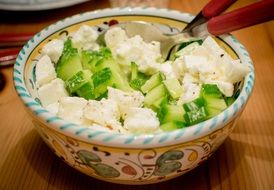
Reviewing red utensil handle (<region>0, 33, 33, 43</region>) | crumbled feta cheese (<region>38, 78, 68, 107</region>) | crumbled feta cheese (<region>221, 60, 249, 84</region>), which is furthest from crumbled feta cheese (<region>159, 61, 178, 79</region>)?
red utensil handle (<region>0, 33, 33, 43</region>)

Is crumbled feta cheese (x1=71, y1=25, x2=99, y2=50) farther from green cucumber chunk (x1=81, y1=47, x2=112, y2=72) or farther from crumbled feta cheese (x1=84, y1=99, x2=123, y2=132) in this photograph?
crumbled feta cheese (x1=84, y1=99, x2=123, y2=132)

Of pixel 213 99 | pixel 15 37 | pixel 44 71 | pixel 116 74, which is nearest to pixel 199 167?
pixel 213 99

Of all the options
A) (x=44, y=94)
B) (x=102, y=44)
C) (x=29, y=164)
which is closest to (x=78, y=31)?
(x=102, y=44)

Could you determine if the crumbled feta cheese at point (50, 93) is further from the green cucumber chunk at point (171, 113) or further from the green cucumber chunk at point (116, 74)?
the green cucumber chunk at point (171, 113)

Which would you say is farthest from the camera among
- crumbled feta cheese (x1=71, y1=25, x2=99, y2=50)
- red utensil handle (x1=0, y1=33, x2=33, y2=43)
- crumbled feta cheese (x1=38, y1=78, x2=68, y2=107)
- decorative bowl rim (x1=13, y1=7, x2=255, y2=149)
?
red utensil handle (x1=0, y1=33, x2=33, y2=43)

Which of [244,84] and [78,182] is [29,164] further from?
[244,84]

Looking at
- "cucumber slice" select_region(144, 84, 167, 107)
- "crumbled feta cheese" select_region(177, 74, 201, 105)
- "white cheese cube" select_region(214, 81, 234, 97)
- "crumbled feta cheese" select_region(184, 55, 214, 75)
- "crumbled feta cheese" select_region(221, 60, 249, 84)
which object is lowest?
"cucumber slice" select_region(144, 84, 167, 107)
